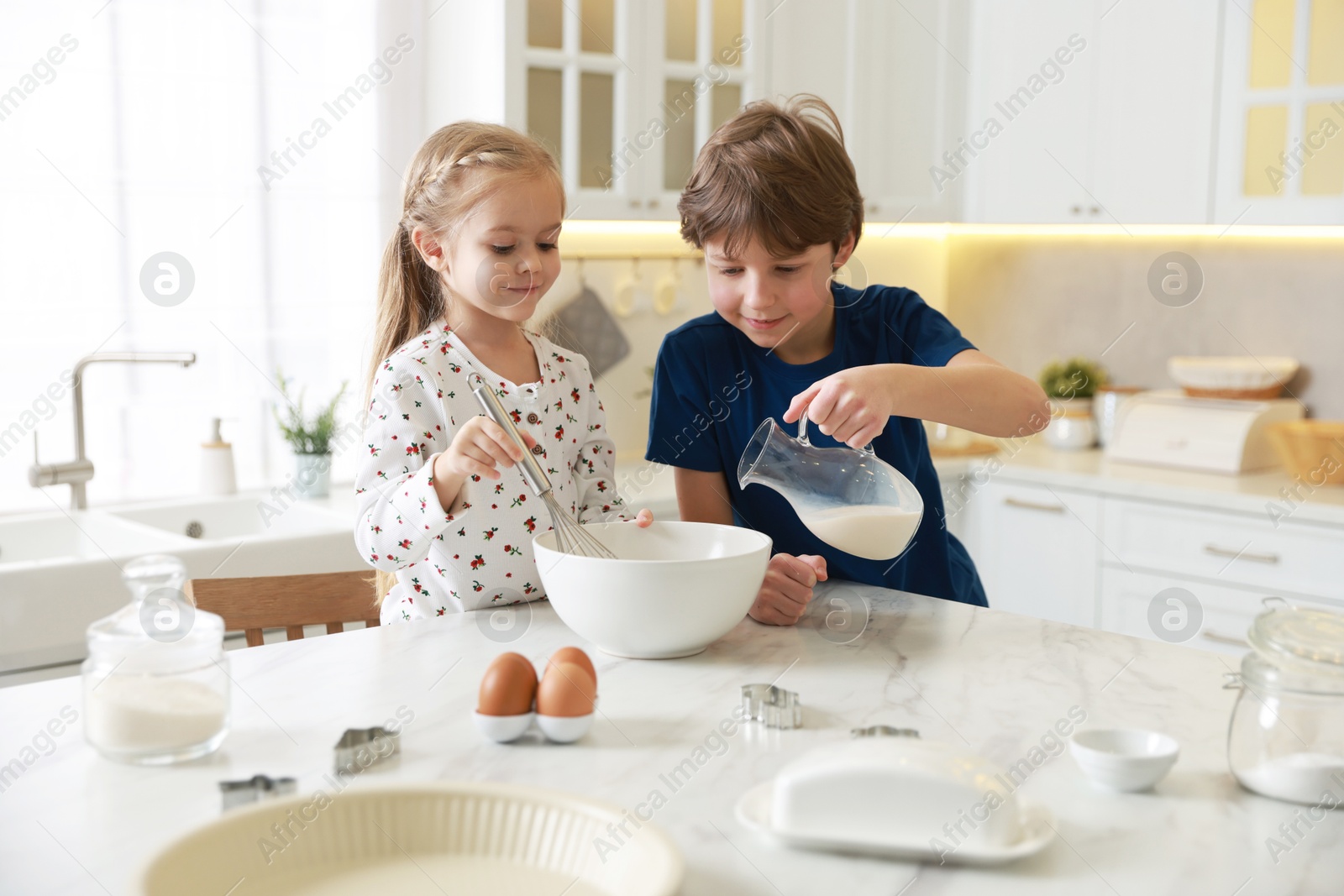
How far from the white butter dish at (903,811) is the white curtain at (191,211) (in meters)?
1.57

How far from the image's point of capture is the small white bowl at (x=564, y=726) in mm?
824

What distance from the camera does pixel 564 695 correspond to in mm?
825

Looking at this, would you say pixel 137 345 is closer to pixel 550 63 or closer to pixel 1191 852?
pixel 550 63

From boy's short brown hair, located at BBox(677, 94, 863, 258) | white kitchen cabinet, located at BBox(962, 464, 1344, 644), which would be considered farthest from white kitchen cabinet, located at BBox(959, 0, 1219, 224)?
boy's short brown hair, located at BBox(677, 94, 863, 258)

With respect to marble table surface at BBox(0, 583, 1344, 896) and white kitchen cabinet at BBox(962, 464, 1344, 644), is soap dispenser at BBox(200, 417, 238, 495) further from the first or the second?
white kitchen cabinet at BBox(962, 464, 1344, 644)

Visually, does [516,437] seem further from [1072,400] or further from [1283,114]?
[1072,400]

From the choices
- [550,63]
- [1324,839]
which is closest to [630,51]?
[550,63]

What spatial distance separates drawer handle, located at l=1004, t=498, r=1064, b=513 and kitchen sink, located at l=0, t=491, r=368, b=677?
5.21 ft

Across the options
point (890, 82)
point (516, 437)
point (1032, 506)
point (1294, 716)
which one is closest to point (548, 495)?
point (516, 437)

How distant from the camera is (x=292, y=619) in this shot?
1239 millimetres

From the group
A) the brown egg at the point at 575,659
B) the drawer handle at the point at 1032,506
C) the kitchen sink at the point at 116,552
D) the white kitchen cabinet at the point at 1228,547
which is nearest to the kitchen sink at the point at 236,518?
the kitchen sink at the point at 116,552

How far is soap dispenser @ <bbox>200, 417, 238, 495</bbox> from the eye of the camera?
2.32 metres

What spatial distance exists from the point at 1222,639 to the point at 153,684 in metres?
2.30

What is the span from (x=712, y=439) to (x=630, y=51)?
141cm
